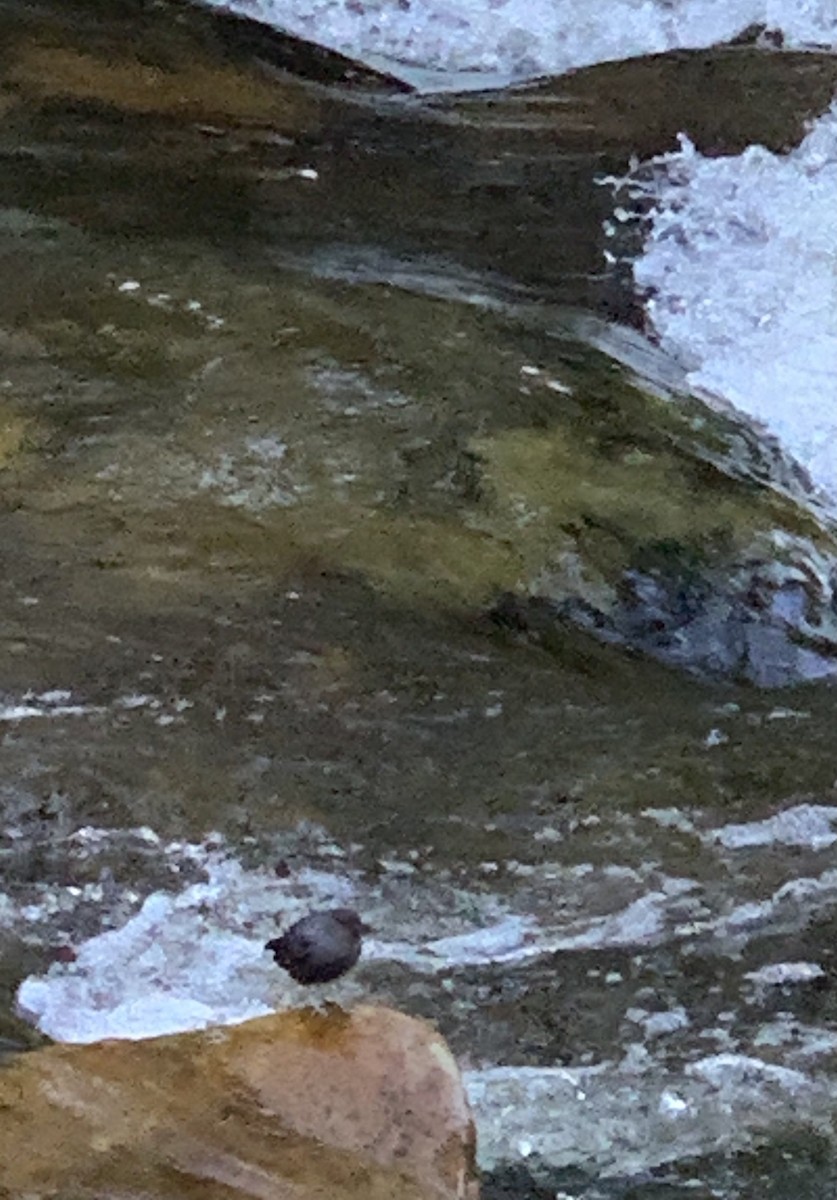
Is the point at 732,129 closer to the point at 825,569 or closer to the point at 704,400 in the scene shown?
the point at 704,400

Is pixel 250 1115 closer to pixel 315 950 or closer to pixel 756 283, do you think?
pixel 315 950

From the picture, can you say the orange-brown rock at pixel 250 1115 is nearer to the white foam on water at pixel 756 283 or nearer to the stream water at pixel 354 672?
the stream water at pixel 354 672

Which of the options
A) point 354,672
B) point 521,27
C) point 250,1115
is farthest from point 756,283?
point 250,1115

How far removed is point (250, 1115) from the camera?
0.90 meters

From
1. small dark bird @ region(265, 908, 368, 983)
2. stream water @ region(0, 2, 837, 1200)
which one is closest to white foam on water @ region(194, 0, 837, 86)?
stream water @ region(0, 2, 837, 1200)

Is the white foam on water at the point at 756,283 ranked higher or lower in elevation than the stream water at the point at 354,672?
higher

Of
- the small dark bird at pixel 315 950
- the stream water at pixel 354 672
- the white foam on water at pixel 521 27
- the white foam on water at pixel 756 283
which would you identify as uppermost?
the white foam on water at pixel 521 27

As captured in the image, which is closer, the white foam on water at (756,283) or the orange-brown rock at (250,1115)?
the orange-brown rock at (250,1115)

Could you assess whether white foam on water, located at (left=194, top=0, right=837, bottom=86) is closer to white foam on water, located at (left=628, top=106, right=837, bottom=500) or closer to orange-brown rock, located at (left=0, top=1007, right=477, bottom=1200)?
white foam on water, located at (left=628, top=106, right=837, bottom=500)

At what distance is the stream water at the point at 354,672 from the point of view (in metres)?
0.95

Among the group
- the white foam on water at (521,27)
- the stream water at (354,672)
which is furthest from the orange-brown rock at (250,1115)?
the white foam on water at (521,27)

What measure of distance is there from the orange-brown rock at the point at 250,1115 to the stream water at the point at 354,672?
0.03m

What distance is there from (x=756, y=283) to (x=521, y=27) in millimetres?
289

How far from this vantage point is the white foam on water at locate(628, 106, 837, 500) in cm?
110
